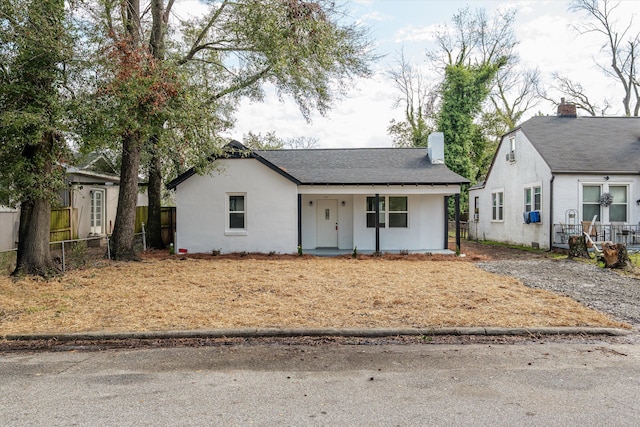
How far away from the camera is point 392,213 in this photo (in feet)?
56.4

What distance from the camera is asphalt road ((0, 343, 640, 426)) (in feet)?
12.3

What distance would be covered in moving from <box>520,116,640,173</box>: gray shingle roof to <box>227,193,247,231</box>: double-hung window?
38.7 feet

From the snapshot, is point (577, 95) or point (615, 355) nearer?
point (615, 355)

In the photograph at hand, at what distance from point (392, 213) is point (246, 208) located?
18.2 ft

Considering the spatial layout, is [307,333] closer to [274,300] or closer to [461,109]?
[274,300]

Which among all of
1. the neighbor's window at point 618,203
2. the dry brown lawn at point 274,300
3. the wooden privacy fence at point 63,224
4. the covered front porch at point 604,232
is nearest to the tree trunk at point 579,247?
the covered front porch at point 604,232

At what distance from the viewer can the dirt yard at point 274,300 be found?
6.71 meters

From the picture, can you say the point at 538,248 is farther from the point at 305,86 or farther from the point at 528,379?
the point at 528,379

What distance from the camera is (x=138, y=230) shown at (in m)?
20.1

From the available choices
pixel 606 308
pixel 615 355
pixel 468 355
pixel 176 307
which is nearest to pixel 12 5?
pixel 176 307

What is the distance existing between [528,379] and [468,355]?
87 cm

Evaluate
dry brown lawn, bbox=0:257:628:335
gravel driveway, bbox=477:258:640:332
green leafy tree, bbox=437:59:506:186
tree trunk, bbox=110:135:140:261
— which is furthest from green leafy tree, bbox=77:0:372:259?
green leafy tree, bbox=437:59:506:186

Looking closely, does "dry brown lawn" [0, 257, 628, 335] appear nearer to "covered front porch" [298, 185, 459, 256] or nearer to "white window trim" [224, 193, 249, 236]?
"white window trim" [224, 193, 249, 236]

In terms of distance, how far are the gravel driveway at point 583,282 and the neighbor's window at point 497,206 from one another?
27.0ft
